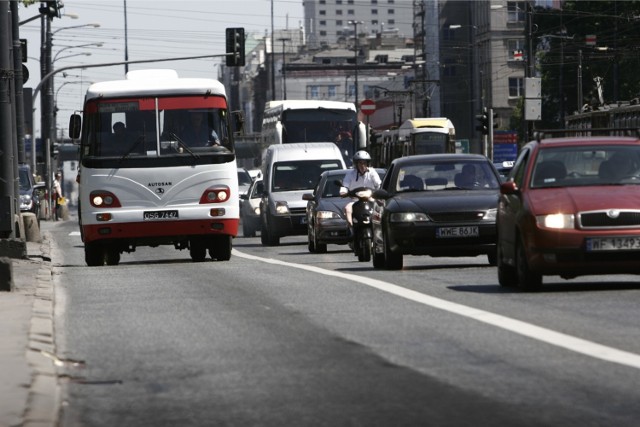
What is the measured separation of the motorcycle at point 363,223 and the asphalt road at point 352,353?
6.41 m

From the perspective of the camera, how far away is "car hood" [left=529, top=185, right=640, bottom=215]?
54.7 ft

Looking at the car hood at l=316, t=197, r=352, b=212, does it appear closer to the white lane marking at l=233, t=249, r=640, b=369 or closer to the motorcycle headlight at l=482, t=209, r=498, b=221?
the motorcycle headlight at l=482, t=209, r=498, b=221

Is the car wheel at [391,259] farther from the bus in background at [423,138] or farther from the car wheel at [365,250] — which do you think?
the bus in background at [423,138]

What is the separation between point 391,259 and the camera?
878 inches

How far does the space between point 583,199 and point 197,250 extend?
43.3 ft

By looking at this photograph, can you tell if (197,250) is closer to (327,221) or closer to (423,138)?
(327,221)

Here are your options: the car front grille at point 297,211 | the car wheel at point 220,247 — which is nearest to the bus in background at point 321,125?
the car front grille at point 297,211

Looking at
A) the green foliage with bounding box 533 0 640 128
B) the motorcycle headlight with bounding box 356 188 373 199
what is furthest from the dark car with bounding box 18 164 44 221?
the green foliage with bounding box 533 0 640 128

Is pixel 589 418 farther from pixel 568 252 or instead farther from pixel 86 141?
pixel 86 141

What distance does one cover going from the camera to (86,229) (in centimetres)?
2744

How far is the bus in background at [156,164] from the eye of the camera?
27.3m

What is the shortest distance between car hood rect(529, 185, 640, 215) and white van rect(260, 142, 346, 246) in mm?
19958

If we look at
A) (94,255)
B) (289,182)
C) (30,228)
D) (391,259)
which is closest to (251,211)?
(289,182)

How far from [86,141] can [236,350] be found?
53.4 ft
